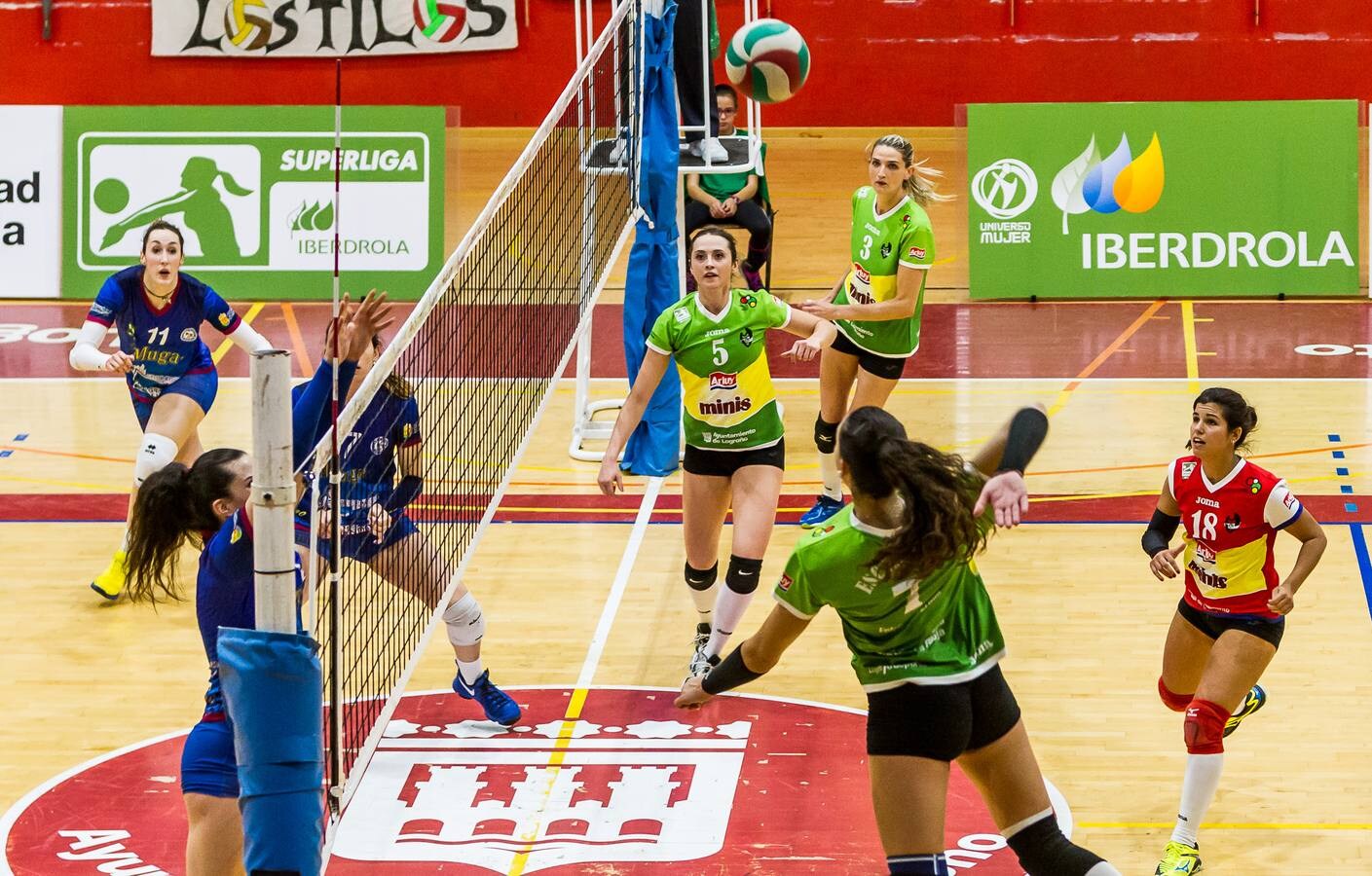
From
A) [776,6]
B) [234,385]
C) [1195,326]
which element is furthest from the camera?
[776,6]

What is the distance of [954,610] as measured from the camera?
18.1ft

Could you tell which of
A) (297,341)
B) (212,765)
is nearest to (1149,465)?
(297,341)

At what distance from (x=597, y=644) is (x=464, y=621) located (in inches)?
54.9

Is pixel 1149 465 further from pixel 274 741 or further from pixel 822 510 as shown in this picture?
pixel 274 741

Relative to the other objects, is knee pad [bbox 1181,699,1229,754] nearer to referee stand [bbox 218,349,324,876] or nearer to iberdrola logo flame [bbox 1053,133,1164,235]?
referee stand [bbox 218,349,324,876]

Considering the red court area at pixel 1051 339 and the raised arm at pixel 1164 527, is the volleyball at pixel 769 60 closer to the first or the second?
the red court area at pixel 1051 339

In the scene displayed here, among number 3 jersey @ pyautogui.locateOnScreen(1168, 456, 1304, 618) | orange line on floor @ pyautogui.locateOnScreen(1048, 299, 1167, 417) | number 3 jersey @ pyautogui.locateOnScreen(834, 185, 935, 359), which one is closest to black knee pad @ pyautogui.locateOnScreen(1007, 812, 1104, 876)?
number 3 jersey @ pyautogui.locateOnScreen(1168, 456, 1304, 618)

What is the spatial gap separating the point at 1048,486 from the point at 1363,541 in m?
1.96

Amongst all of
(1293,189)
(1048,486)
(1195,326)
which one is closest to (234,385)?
(1048,486)

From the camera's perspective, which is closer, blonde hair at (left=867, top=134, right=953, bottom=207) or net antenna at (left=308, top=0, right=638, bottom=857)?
net antenna at (left=308, top=0, right=638, bottom=857)

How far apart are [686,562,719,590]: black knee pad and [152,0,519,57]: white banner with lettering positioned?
44.8 ft

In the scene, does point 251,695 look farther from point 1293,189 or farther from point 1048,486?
point 1293,189

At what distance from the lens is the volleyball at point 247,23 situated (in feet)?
69.6

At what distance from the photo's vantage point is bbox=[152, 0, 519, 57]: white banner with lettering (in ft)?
69.4
